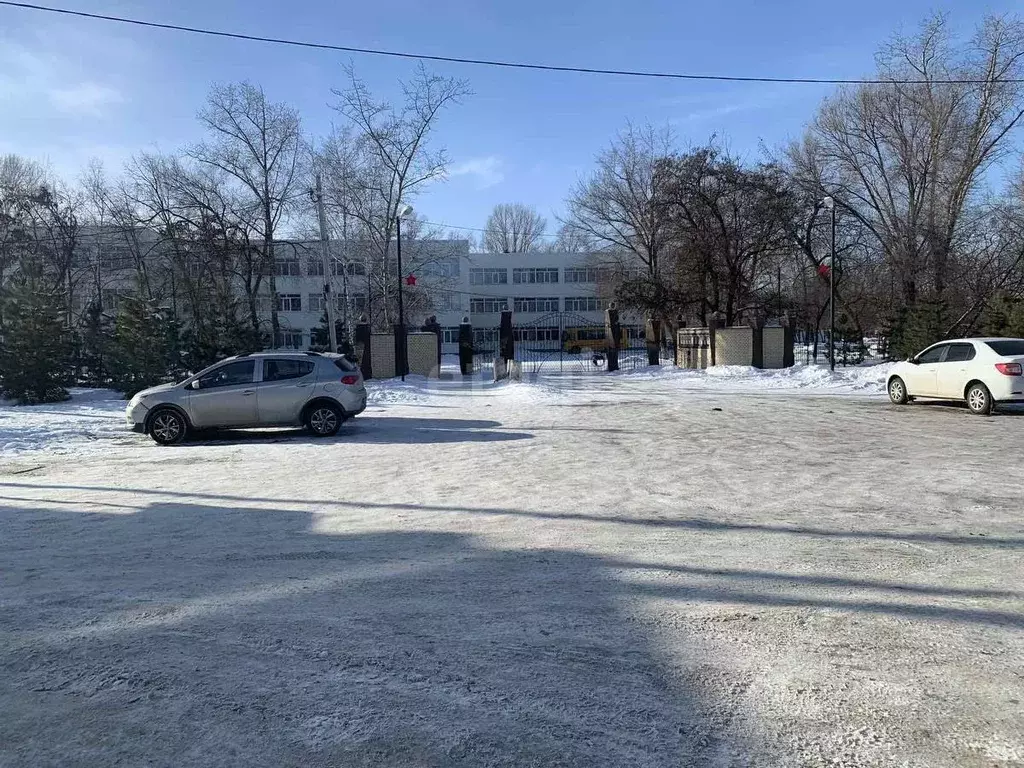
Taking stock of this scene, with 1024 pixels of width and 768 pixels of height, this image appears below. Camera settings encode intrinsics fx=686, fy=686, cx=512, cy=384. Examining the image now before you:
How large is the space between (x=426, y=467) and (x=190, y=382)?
613 cm

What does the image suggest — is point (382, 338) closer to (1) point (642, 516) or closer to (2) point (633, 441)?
(2) point (633, 441)

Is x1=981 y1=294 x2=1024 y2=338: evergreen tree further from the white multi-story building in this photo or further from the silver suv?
the white multi-story building

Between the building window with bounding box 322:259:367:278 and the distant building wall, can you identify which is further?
the building window with bounding box 322:259:367:278

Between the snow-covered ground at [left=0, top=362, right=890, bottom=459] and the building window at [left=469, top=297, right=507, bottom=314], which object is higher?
the building window at [left=469, top=297, right=507, bottom=314]

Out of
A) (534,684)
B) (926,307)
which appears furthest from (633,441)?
(926,307)

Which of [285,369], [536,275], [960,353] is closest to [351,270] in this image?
[536,275]

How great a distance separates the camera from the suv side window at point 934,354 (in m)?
15.7

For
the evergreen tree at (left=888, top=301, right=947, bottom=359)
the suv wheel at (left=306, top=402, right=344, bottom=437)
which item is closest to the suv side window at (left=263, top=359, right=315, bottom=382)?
the suv wheel at (left=306, top=402, right=344, bottom=437)

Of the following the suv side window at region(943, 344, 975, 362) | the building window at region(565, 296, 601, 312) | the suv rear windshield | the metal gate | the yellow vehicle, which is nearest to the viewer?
the suv rear windshield

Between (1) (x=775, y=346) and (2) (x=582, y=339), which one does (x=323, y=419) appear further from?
(2) (x=582, y=339)

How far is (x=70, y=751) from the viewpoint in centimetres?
281

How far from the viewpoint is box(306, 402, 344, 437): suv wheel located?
44.3 ft

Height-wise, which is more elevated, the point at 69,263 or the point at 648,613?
the point at 69,263

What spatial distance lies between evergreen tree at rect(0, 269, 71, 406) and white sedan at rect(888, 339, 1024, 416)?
2493 centimetres
